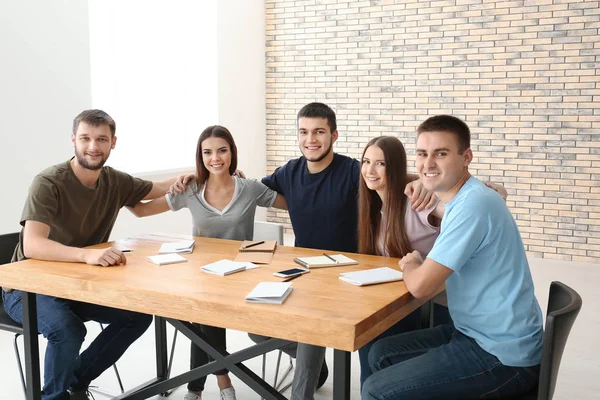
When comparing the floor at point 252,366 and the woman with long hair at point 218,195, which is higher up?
the woman with long hair at point 218,195

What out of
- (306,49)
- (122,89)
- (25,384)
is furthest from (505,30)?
(25,384)

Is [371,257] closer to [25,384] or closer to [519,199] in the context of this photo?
[25,384]

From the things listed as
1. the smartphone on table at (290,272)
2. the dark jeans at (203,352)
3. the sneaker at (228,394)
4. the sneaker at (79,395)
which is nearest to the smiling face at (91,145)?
the dark jeans at (203,352)

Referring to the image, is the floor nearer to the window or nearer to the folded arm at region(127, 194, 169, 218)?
the folded arm at region(127, 194, 169, 218)

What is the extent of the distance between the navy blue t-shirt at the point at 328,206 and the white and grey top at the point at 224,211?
8.9 inches

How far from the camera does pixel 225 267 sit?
2607mm

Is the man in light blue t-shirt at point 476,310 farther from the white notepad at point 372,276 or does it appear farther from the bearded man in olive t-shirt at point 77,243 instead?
the bearded man in olive t-shirt at point 77,243

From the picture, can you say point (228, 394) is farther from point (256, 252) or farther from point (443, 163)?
point (443, 163)

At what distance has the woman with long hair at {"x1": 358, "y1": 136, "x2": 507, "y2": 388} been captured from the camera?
2836 mm

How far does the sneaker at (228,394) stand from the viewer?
3.13 meters

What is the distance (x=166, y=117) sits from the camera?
675 cm

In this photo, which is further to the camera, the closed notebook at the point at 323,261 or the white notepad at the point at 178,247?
the white notepad at the point at 178,247

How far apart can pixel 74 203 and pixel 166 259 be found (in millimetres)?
640

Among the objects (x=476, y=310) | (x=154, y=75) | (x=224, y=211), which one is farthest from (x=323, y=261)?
(x=154, y=75)
